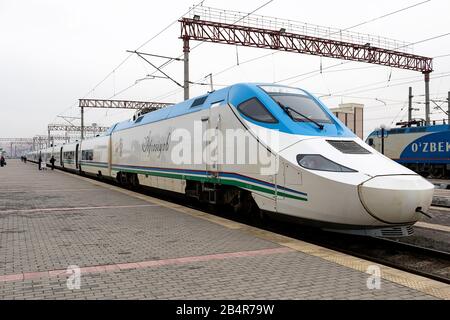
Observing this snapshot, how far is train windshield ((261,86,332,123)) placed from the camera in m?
8.52

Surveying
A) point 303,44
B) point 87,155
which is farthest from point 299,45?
point 87,155

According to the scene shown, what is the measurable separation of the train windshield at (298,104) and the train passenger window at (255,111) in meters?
0.35

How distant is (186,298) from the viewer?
4.51m

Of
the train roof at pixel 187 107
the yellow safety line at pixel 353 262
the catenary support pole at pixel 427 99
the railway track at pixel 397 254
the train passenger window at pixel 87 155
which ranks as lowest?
the railway track at pixel 397 254

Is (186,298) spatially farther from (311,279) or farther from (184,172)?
(184,172)

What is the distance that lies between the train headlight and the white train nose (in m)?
0.51

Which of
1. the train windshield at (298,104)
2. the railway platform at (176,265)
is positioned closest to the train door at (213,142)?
the railway platform at (176,265)

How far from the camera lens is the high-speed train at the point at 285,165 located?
6.63 metres

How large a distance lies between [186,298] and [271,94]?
542 centimetres

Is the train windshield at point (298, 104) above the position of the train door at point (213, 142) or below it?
above

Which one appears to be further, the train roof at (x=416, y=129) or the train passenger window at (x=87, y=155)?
the train passenger window at (x=87, y=155)

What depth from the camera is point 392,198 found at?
644 cm

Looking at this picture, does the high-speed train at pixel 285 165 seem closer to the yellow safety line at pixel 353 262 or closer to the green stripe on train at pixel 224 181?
Result: the green stripe on train at pixel 224 181
